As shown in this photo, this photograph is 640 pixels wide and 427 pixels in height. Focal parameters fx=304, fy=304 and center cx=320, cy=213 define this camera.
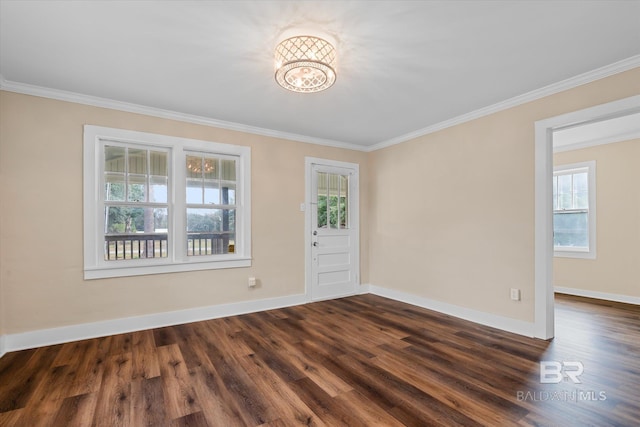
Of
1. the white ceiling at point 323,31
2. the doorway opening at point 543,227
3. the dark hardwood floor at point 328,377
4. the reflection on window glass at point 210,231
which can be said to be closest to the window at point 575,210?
the dark hardwood floor at point 328,377

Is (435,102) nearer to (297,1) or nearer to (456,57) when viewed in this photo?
(456,57)

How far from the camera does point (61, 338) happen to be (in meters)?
3.06

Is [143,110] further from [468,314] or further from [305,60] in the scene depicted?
[468,314]

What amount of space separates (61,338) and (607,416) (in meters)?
4.53

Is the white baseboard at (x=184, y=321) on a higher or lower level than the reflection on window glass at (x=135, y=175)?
lower

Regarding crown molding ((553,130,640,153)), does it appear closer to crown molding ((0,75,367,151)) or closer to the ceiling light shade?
crown molding ((0,75,367,151))

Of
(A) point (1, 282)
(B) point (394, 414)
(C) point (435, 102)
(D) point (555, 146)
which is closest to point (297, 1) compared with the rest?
(C) point (435, 102)

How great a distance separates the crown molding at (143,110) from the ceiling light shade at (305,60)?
75.2 inches

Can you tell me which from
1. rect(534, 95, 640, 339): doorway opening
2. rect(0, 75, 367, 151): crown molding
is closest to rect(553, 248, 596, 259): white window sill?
rect(534, 95, 640, 339): doorway opening

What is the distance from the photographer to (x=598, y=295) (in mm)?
4812

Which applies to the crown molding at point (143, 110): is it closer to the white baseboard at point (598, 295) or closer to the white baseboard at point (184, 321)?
the white baseboard at point (184, 321)

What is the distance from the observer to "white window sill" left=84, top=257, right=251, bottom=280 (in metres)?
3.25

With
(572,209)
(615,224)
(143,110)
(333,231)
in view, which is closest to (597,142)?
(572,209)

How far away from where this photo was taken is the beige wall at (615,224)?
4.47 metres
